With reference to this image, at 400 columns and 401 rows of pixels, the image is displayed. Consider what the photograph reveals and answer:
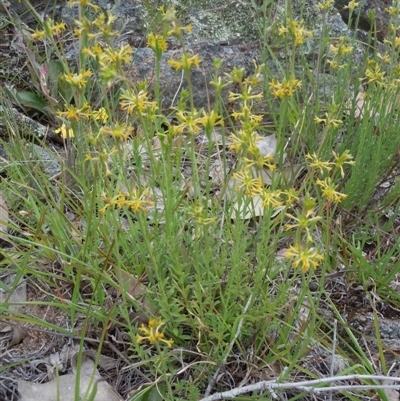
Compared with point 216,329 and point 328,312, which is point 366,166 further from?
point 216,329

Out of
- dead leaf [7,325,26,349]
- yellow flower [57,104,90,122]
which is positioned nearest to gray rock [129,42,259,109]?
yellow flower [57,104,90,122]

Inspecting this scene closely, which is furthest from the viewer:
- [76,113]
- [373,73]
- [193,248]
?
[373,73]

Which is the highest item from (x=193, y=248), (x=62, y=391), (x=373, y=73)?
(x=373, y=73)

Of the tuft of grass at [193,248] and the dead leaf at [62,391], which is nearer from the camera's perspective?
the tuft of grass at [193,248]

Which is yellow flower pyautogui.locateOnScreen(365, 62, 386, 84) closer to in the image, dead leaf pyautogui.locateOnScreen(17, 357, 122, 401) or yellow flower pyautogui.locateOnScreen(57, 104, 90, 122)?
yellow flower pyautogui.locateOnScreen(57, 104, 90, 122)

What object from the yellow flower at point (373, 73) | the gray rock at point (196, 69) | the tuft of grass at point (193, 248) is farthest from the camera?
the gray rock at point (196, 69)

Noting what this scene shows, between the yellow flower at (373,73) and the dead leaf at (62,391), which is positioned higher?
the yellow flower at (373,73)

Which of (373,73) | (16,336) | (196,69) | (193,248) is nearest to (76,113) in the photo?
(193,248)

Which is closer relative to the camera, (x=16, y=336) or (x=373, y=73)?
(x=16, y=336)

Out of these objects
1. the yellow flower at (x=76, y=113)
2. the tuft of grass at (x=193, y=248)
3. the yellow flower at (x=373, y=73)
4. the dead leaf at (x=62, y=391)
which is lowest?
the dead leaf at (x=62, y=391)

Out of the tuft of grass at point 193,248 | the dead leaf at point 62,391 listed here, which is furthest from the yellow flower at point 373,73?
the dead leaf at point 62,391

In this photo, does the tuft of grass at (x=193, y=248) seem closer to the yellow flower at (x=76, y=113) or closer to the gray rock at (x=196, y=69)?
the yellow flower at (x=76, y=113)

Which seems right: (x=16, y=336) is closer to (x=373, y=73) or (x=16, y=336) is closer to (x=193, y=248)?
(x=193, y=248)

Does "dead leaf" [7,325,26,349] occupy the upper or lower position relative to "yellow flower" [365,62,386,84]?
lower
